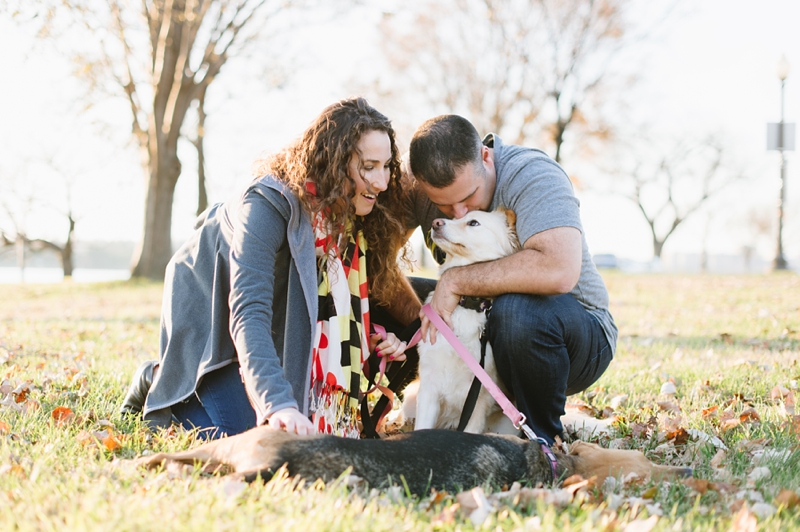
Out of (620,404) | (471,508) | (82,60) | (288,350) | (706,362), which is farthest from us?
(82,60)

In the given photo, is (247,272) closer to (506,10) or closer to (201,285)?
(201,285)

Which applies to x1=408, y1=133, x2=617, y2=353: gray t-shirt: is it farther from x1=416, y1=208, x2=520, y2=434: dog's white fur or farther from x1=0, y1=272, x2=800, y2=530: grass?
x1=0, y1=272, x2=800, y2=530: grass

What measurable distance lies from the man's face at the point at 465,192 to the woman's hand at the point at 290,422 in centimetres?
164

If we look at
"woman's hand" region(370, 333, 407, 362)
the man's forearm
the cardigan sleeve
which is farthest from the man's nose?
the cardigan sleeve

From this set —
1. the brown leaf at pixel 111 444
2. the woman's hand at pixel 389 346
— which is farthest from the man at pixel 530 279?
the brown leaf at pixel 111 444

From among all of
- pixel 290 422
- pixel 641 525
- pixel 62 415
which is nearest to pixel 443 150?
pixel 290 422

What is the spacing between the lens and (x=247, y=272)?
2967 millimetres

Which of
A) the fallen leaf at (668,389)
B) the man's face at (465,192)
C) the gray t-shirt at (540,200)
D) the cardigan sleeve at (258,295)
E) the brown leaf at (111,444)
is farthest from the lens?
the fallen leaf at (668,389)

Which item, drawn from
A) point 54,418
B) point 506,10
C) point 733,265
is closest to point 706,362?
point 54,418

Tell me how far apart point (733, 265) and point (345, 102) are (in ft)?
244

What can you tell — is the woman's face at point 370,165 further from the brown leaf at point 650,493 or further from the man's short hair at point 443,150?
the brown leaf at point 650,493

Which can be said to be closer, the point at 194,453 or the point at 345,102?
the point at 194,453

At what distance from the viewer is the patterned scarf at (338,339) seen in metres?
3.40

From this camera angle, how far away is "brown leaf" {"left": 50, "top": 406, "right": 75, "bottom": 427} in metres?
3.37
